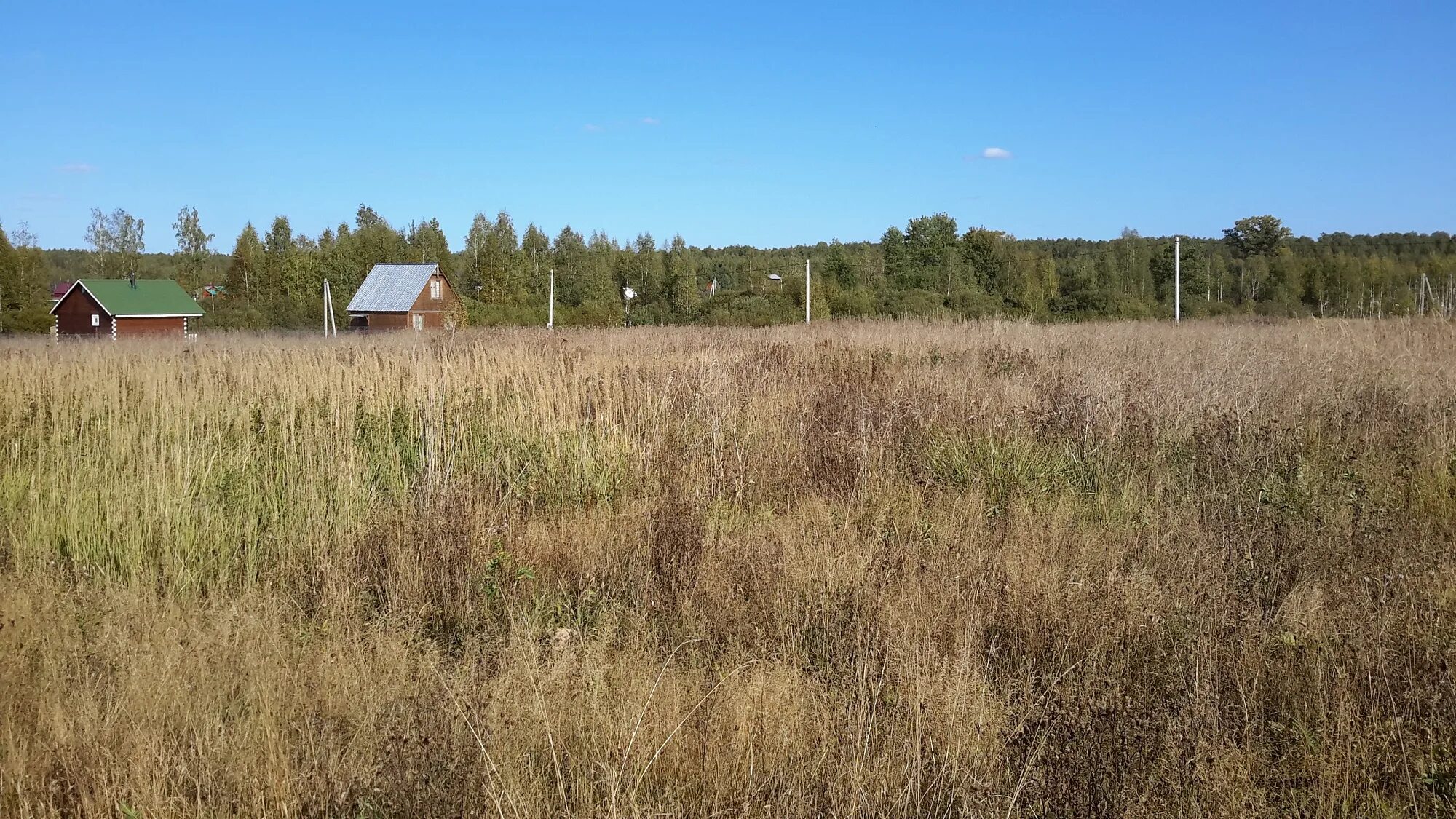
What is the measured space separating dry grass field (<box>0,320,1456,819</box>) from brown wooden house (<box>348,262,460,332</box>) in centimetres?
4429

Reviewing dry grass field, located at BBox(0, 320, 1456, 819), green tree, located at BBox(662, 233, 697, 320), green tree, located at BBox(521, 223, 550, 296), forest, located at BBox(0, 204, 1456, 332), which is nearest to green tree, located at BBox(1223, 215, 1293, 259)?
forest, located at BBox(0, 204, 1456, 332)

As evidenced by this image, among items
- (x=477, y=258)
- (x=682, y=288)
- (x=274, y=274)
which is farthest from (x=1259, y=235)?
(x=274, y=274)

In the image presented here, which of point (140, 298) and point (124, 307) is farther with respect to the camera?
point (140, 298)

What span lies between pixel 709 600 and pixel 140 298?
5716 cm

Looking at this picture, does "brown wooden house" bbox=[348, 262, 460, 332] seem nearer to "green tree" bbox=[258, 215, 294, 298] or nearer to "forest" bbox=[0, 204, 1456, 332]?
"forest" bbox=[0, 204, 1456, 332]

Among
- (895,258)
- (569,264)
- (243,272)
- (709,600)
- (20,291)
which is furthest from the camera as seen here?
(569,264)

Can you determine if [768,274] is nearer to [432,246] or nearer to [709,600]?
[432,246]

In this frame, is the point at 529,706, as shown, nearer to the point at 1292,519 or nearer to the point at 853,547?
the point at 853,547

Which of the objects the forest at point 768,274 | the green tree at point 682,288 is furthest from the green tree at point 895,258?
the green tree at point 682,288

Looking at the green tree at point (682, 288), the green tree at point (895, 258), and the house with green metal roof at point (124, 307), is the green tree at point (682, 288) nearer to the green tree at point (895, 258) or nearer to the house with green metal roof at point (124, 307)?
the green tree at point (895, 258)

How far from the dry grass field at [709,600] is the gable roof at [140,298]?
1931 inches

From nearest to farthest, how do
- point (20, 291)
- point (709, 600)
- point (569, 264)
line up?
point (709, 600), point (20, 291), point (569, 264)

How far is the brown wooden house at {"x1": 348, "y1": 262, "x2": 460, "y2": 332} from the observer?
50125mm

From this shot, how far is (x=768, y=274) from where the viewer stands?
6241 cm
